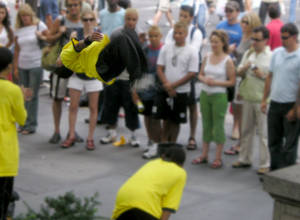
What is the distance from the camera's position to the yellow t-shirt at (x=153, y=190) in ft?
18.6

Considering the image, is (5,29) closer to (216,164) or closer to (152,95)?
(152,95)

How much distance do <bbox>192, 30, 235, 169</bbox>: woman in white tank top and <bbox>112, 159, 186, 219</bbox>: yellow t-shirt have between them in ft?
8.11

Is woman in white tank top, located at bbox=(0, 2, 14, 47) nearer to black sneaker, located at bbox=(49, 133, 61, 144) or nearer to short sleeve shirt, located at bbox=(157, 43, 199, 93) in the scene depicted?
black sneaker, located at bbox=(49, 133, 61, 144)

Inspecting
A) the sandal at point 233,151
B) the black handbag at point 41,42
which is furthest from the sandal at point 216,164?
the black handbag at point 41,42

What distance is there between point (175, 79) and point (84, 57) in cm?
465

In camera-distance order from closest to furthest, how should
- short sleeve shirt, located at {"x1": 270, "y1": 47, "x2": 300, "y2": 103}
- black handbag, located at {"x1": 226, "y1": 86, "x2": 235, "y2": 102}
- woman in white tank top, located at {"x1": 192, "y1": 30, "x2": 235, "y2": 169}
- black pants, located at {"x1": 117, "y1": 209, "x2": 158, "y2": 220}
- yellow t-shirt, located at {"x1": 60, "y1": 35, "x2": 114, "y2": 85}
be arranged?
yellow t-shirt, located at {"x1": 60, "y1": 35, "x2": 114, "y2": 85}, black pants, located at {"x1": 117, "y1": 209, "x2": 158, "y2": 220}, short sleeve shirt, located at {"x1": 270, "y1": 47, "x2": 300, "y2": 103}, woman in white tank top, located at {"x1": 192, "y1": 30, "x2": 235, "y2": 169}, black handbag, located at {"x1": 226, "y1": 86, "x2": 235, "y2": 102}

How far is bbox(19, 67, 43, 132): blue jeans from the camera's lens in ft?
31.4

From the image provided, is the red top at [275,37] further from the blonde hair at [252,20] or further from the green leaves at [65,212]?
the green leaves at [65,212]

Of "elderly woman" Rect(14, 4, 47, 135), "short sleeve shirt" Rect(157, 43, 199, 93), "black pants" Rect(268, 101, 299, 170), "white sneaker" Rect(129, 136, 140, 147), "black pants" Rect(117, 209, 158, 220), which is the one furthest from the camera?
"white sneaker" Rect(129, 136, 140, 147)

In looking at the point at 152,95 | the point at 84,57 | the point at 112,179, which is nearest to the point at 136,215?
the point at 84,57

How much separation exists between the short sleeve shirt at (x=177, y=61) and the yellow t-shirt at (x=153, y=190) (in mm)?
2440

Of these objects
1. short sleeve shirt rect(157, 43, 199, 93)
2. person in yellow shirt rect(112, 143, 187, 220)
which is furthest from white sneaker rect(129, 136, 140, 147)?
person in yellow shirt rect(112, 143, 187, 220)

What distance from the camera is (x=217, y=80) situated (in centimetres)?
825

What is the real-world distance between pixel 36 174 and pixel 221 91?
106 inches
